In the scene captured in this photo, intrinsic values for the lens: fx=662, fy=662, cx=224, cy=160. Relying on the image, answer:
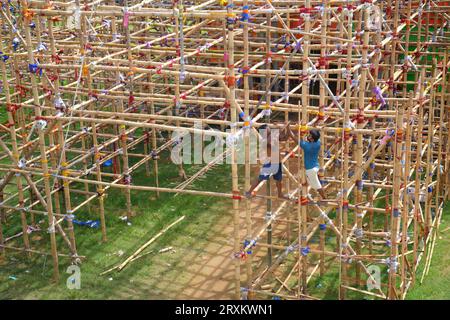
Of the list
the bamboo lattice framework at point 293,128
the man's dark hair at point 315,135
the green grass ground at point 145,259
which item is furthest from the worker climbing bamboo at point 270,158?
the green grass ground at point 145,259

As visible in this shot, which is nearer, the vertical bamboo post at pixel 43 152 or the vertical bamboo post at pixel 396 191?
the vertical bamboo post at pixel 396 191

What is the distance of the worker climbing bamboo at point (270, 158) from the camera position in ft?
39.1

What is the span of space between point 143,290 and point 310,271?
350 centimetres

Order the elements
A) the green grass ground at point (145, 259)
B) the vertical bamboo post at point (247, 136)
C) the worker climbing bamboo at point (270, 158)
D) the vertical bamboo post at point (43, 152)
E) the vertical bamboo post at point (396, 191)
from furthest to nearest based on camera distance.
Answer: the green grass ground at point (145, 259) < the vertical bamboo post at point (43, 152) < the worker climbing bamboo at point (270, 158) < the vertical bamboo post at point (247, 136) < the vertical bamboo post at point (396, 191)

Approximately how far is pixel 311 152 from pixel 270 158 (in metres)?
0.95

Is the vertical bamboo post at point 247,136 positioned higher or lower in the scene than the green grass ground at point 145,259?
higher

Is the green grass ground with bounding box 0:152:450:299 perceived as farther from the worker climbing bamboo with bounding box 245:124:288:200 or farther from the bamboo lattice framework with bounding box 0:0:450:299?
the worker climbing bamboo with bounding box 245:124:288:200

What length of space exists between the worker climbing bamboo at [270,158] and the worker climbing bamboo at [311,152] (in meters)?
0.35

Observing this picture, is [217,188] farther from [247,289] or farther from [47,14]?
[47,14]

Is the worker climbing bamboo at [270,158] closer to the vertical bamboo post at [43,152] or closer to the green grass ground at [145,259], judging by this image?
the green grass ground at [145,259]

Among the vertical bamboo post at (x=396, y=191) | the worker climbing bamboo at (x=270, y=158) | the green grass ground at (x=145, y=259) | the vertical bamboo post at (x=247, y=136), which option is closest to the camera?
the vertical bamboo post at (x=396, y=191)

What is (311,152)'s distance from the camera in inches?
460

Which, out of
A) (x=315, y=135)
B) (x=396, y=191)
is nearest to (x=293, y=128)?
(x=315, y=135)

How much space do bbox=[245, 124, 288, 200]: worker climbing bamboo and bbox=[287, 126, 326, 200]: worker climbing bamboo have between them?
13.7 inches
